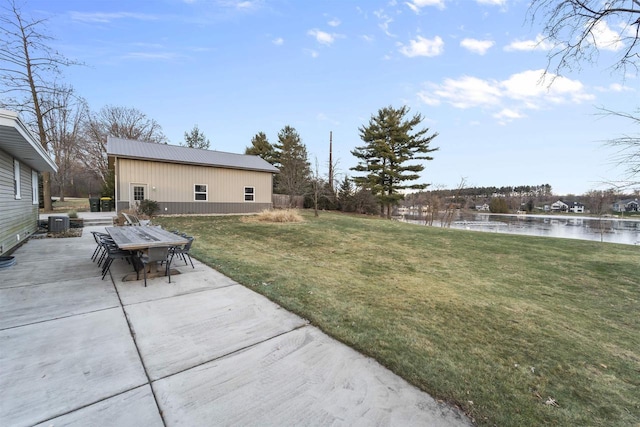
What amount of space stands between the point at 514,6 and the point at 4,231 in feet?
38.1

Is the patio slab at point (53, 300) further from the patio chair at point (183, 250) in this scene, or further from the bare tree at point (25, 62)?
the bare tree at point (25, 62)

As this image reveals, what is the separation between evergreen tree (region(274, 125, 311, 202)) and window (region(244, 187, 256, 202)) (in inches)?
297

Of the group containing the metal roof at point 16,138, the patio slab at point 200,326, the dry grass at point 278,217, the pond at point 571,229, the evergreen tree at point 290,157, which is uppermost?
the evergreen tree at point 290,157

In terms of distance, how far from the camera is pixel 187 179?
1589 centimetres

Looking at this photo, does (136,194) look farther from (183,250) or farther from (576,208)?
(576,208)

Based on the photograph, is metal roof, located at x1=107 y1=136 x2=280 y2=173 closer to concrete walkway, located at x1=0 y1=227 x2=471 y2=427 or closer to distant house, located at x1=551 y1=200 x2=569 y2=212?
concrete walkway, located at x1=0 y1=227 x2=471 y2=427

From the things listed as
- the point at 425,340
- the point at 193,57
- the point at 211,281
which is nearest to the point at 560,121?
the point at 425,340

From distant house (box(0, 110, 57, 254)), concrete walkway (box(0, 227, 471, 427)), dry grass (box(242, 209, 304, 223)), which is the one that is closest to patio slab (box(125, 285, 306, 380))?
concrete walkway (box(0, 227, 471, 427))

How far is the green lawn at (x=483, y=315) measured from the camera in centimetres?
203

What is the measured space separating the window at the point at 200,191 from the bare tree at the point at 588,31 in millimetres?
16555

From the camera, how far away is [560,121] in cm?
907

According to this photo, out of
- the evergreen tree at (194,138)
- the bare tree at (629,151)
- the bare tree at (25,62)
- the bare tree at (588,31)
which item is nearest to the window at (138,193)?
the bare tree at (25,62)

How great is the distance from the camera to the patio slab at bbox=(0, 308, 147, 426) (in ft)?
5.64

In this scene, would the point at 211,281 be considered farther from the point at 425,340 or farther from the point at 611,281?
the point at 611,281
